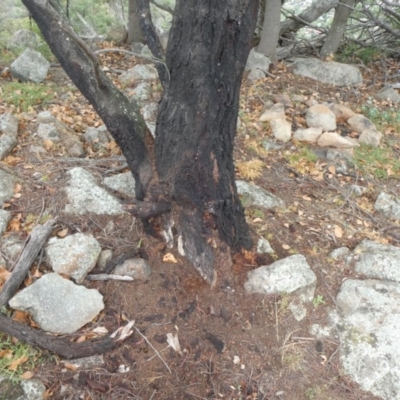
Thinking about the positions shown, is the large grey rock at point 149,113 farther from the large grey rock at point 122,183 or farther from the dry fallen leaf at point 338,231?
the dry fallen leaf at point 338,231

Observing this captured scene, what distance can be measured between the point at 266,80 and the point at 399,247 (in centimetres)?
387

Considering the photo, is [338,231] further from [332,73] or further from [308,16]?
[308,16]

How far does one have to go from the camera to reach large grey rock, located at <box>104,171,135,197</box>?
3.64 metres

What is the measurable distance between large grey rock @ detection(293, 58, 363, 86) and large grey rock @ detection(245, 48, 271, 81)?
614 millimetres

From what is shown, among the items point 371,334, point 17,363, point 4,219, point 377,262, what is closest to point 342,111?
point 377,262

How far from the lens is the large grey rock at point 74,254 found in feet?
9.36

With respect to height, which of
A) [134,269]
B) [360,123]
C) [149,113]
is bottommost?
[134,269]

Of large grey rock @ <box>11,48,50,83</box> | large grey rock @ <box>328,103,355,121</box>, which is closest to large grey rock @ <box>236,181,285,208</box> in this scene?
large grey rock @ <box>328,103,355,121</box>

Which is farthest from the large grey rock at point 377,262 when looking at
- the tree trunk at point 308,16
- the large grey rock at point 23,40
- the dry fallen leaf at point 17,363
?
the large grey rock at point 23,40

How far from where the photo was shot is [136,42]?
7.71 m

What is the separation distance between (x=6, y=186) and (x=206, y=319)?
2115 mm

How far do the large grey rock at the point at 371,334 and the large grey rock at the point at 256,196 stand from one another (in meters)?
1.06

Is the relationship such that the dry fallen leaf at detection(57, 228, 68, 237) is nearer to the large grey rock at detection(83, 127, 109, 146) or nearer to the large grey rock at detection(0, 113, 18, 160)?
the large grey rock at detection(0, 113, 18, 160)

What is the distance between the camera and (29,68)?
548 centimetres
